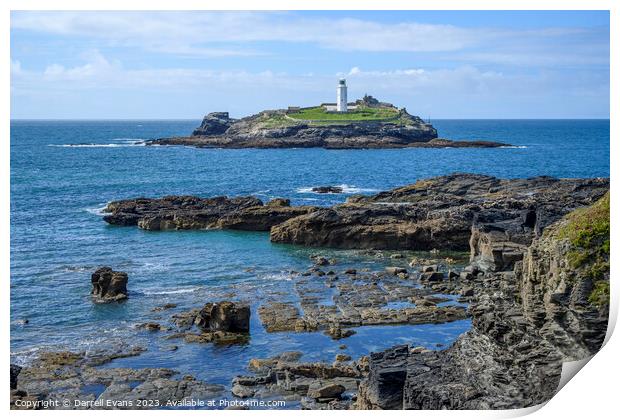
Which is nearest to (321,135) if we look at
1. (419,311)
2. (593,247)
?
(419,311)

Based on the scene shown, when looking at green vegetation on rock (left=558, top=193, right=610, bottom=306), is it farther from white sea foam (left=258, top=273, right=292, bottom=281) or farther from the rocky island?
the rocky island

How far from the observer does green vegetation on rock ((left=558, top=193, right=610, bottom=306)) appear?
20.6 meters

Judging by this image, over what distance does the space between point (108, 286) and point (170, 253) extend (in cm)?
1160

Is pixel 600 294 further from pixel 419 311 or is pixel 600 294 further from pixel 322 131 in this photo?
pixel 322 131

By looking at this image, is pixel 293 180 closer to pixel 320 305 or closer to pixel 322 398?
pixel 320 305

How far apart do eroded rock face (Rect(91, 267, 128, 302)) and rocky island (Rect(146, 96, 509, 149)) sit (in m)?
104

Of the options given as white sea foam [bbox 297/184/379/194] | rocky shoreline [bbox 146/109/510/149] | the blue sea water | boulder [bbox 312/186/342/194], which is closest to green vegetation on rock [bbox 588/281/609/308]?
the blue sea water

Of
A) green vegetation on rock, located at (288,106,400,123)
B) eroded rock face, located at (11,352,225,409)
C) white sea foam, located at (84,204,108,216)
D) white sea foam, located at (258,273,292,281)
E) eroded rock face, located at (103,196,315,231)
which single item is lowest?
eroded rock face, located at (11,352,225,409)

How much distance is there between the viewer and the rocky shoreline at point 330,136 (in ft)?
462

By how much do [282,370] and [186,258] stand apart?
2194cm

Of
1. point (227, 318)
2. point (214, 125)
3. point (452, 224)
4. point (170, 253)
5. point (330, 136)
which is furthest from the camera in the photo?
point (214, 125)

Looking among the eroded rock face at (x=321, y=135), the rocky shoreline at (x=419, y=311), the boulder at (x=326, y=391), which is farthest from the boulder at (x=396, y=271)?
the eroded rock face at (x=321, y=135)

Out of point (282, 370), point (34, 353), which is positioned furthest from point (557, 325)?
point (34, 353)

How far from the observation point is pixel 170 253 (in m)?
47.9
